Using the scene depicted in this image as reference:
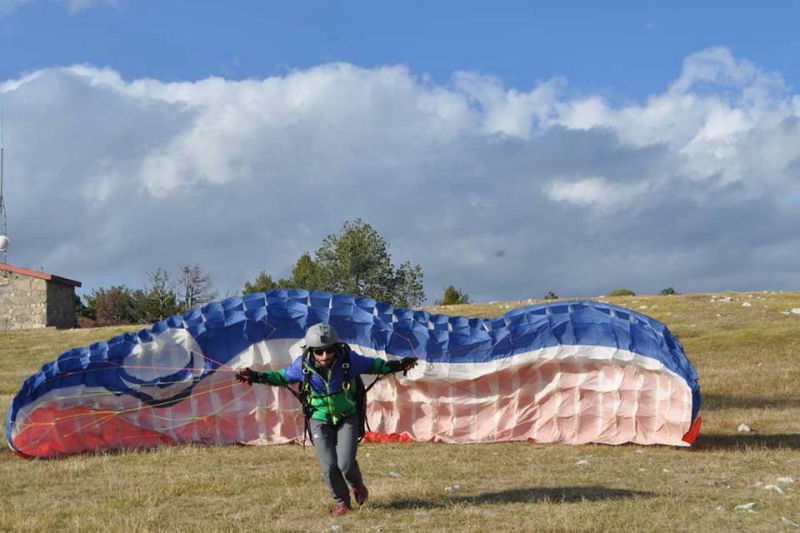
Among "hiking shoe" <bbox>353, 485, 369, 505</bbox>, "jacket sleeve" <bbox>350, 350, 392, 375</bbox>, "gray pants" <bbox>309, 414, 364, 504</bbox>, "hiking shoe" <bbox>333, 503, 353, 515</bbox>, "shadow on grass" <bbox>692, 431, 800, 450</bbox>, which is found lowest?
"shadow on grass" <bbox>692, 431, 800, 450</bbox>

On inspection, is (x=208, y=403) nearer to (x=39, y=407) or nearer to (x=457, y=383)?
(x=39, y=407)

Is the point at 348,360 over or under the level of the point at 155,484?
over

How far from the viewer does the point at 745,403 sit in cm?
2047

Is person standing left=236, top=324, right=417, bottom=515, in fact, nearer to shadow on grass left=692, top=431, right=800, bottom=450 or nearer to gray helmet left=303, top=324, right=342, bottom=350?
gray helmet left=303, top=324, right=342, bottom=350

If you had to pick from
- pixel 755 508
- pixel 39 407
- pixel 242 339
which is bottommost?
pixel 755 508

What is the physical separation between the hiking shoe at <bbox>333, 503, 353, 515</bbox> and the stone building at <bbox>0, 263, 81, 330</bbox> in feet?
158

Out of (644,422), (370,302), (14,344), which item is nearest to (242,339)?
(370,302)

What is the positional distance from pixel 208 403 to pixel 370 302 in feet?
11.2

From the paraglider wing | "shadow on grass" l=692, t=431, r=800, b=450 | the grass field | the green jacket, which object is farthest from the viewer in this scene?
the paraglider wing

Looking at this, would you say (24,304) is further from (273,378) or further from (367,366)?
(367,366)

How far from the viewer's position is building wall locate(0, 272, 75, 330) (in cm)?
5378

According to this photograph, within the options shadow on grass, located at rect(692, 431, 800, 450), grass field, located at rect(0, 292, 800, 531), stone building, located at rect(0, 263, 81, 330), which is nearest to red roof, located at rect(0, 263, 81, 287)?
stone building, located at rect(0, 263, 81, 330)

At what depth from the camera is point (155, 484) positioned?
11.7 metres

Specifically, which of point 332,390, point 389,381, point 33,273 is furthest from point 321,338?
point 33,273
